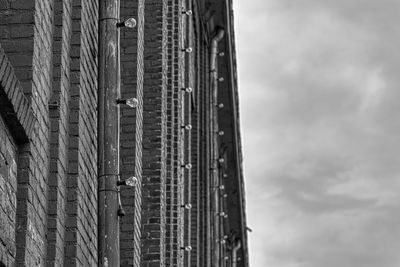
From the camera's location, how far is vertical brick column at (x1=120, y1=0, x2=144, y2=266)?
13867 mm

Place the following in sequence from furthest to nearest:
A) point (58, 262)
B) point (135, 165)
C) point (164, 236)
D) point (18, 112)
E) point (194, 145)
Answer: point (194, 145)
point (164, 236)
point (135, 165)
point (58, 262)
point (18, 112)

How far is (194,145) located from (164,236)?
10538 mm

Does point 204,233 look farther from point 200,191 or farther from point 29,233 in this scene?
point 29,233

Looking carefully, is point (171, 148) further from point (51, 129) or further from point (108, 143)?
point (51, 129)

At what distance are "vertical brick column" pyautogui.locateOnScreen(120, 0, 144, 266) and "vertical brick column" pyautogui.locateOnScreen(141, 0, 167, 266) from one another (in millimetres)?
1907

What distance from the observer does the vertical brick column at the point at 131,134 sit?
45.5 feet

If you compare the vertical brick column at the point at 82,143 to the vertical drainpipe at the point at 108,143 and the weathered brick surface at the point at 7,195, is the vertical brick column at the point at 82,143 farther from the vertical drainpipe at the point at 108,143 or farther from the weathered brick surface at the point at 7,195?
the weathered brick surface at the point at 7,195

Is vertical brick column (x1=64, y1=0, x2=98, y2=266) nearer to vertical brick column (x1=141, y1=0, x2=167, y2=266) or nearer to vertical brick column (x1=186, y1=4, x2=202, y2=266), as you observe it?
vertical brick column (x1=141, y1=0, x2=167, y2=266)

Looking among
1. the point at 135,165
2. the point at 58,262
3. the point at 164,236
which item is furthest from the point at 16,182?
the point at 164,236

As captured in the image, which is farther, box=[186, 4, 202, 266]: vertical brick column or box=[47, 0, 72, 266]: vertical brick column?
box=[186, 4, 202, 266]: vertical brick column

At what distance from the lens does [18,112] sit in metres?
8.52

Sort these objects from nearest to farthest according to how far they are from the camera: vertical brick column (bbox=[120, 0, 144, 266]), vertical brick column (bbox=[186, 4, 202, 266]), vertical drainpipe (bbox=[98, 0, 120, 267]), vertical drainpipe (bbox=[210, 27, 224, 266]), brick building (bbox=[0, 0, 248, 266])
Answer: brick building (bbox=[0, 0, 248, 266]) < vertical drainpipe (bbox=[98, 0, 120, 267]) < vertical brick column (bbox=[120, 0, 144, 266]) < vertical brick column (bbox=[186, 4, 202, 266]) < vertical drainpipe (bbox=[210, 27, 224, 266])

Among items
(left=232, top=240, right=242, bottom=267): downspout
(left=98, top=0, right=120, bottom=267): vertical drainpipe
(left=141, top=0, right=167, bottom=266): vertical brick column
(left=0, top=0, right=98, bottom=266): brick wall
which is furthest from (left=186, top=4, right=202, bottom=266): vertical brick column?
(left=0, top=0, right=98, bottom=266): brick wall

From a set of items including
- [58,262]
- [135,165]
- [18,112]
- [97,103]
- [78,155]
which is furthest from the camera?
[135,165]
